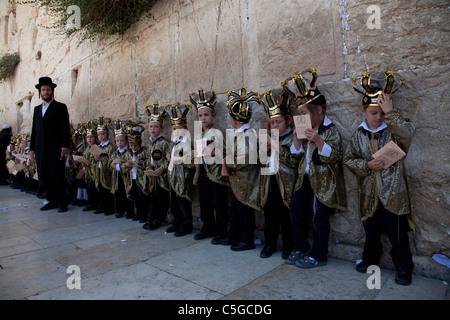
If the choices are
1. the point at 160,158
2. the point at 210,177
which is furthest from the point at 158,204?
the point at 210,177

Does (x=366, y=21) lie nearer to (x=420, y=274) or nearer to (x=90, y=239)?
(x=420, y=274)

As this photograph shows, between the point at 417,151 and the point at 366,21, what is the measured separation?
1.24 meters

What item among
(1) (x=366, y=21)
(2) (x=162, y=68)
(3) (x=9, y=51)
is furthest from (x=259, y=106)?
(3) (x=9, y=51)

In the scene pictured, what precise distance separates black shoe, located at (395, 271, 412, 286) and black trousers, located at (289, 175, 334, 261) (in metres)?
0.59

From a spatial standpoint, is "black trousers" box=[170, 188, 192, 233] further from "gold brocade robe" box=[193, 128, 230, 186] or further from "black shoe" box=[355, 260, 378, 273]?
"black shoe" box=[355, 260, 378, 273]

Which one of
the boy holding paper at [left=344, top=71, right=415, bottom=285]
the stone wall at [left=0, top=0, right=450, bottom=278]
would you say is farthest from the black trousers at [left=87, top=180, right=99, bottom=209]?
the boy holding paper at [left=344, top=71, right=415, bottom=285]

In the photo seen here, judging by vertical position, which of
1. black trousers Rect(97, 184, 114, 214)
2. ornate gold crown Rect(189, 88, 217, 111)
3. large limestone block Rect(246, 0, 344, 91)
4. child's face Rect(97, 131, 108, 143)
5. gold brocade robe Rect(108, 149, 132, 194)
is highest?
large limestone block Rect(246, 0, 344, 91)

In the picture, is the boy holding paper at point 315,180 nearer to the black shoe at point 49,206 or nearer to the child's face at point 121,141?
the child's face at point 121,141

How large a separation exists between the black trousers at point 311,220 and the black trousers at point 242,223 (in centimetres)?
55

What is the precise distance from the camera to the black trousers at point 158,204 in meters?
4.40

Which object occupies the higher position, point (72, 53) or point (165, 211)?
point (72, 53)

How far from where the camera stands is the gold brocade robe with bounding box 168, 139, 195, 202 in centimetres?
384

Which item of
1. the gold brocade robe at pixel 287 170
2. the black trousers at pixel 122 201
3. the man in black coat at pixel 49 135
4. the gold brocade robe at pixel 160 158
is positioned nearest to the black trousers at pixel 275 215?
the gold brocade robe at pixel 287 170

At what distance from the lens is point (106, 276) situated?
8.58 feet
